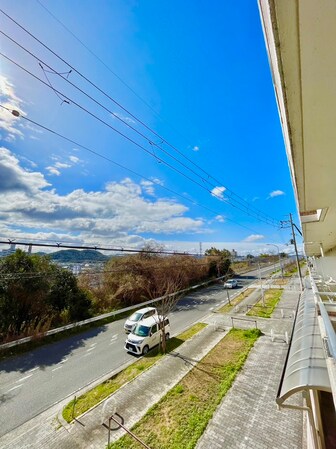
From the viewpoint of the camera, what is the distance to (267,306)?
19781mm

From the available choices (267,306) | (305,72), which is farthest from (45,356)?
(267,306)

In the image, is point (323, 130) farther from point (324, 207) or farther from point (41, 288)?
point (41, 288)

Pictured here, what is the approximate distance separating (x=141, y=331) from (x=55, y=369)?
4.39 meters

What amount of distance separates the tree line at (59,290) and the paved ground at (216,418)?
5.08m

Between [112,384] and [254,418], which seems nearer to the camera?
[254,418]

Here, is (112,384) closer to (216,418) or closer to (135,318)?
(216,418)

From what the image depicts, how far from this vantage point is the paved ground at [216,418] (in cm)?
603

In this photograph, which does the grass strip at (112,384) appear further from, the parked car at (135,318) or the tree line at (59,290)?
the tree line at (59,290)

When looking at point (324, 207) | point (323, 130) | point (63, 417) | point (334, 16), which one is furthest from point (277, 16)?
point (63, 417)

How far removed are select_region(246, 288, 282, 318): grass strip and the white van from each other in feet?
28.4

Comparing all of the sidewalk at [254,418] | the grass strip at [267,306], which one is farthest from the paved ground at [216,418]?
the grass strip at [267,306]

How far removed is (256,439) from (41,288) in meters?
14.1

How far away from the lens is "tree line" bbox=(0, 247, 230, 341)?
13.2 metres

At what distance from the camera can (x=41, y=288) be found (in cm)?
1477
